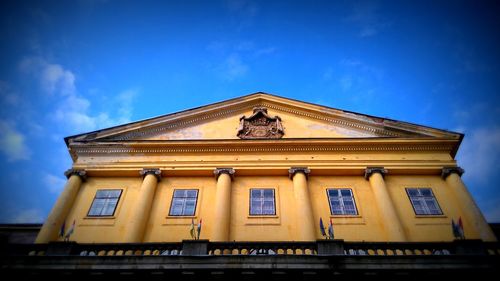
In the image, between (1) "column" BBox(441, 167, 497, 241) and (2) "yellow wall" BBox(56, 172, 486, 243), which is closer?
(1) "column" BBox(441, 167, 497, 241)

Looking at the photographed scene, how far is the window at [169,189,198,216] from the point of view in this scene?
14.5m

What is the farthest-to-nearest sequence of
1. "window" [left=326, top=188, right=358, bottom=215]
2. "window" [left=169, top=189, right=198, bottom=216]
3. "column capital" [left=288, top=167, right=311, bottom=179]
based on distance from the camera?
"column capital" [left=288, top=167, right=311, bottom=179] < "window" [left=169, top=189, right=198, bottom=216] < "window" [left=326, top=188, right=358, bottom=215]

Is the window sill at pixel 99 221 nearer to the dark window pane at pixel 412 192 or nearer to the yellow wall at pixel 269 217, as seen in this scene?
the yellow wall at pixel 269 217

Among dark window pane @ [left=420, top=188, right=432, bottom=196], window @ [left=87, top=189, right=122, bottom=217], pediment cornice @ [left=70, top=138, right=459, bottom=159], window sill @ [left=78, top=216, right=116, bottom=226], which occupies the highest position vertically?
pediment cornice @ [left=70, top=138, right=459, bottom=159]

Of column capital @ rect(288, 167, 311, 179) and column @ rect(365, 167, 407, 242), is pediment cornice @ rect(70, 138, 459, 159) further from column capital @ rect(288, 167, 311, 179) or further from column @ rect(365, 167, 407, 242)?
column @ rect(365, 167, 407, 242)

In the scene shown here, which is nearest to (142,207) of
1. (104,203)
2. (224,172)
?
(104,203)

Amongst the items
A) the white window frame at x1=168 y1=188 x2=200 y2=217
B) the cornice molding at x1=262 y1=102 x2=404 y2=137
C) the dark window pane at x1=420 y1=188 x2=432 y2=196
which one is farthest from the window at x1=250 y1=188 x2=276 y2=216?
the dark window pane at x1=420 y1=188 x2=432 y2=196

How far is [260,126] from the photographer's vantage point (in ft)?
59.4

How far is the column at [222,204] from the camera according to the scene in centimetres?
1326

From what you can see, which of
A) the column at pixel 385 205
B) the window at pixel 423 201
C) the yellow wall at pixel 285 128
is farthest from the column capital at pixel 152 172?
the window at pixel 423 201

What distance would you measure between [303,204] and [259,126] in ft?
18.2

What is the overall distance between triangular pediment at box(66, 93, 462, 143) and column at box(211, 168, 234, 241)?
2.41 m

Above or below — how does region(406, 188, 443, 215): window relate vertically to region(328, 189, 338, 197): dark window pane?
below
